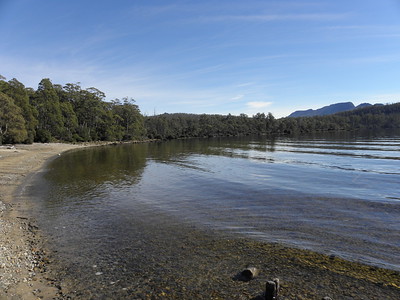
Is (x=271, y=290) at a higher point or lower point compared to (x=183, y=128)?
lower

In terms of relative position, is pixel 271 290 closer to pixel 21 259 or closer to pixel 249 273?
pixel 249 273

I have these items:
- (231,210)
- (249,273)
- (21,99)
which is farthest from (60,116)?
(249,273)

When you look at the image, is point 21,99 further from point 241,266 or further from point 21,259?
point 241,266

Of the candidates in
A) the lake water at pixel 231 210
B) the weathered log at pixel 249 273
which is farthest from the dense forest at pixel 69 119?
the weathered log at pixel 249 273

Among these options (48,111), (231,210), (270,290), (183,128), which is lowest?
(231,210)

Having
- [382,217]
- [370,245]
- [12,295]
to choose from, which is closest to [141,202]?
[12,295]

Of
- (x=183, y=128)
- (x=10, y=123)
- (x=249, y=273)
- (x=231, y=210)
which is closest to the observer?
(x=249, y=273)

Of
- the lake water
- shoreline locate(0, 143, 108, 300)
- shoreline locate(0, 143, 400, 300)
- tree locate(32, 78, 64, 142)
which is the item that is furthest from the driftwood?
tree locate(32, 78, 64, 142)

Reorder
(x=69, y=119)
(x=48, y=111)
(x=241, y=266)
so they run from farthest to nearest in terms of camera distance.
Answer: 1. (x=69, y=119)
2. (x=48, y=111)
3. (x=241, y=266)

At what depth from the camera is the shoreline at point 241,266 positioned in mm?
7695

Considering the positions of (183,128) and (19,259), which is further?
(183,128)

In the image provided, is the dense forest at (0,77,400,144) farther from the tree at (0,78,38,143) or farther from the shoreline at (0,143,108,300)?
the shoreline at (0,143,108,300)

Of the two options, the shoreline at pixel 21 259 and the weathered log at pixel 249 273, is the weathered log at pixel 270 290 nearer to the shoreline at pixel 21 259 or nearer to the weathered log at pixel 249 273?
the weathered log at pixel 249 273

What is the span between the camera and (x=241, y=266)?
9.37m
